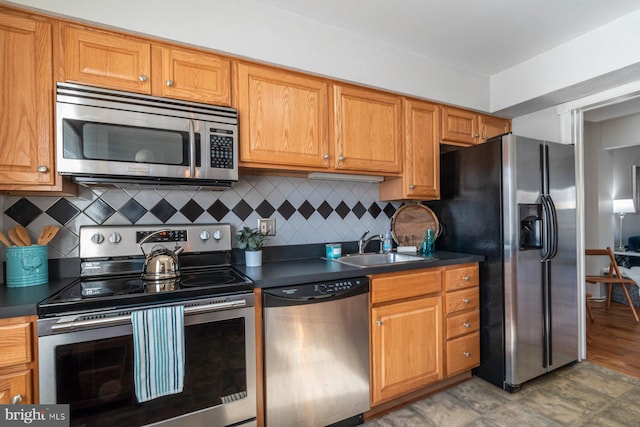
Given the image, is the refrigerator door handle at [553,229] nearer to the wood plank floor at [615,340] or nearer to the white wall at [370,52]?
the white wall at [370,52]

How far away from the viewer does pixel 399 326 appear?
189 centimetres

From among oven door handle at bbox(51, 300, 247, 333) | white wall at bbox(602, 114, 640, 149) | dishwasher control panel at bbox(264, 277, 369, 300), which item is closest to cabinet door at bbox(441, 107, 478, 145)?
dishwasher control panel at bbox(264, 277, 369, 300)

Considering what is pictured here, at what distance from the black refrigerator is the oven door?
5.54 feet

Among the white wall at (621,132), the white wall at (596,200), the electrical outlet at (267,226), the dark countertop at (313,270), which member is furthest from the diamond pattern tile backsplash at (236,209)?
the white wall at (621,132)

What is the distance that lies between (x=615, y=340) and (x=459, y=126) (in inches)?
97.2

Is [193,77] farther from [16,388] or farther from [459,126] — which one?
[459,126]

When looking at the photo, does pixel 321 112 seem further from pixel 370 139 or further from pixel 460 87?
pixel 460 87

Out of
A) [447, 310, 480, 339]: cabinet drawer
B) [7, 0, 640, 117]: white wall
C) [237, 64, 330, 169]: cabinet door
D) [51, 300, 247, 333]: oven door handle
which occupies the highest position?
[7, 0, 640, 117]: white wall

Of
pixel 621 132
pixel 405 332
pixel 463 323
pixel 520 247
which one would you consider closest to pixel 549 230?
pixel 520 247

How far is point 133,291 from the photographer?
131cm

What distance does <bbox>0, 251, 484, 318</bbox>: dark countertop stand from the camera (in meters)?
1.12

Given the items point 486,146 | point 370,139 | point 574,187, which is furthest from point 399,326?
point 574,187

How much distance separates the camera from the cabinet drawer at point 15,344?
1081 mm

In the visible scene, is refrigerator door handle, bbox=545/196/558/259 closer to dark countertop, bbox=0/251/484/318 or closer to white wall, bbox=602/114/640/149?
dark countertop, bbox=0/251/484/318
